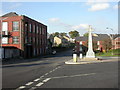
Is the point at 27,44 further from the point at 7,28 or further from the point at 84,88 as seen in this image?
the point at 84,88

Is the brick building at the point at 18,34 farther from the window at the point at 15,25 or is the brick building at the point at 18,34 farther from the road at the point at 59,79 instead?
the road at the point at 59,79

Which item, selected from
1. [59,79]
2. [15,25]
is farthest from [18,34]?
[59,79]

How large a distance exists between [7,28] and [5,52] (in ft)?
40.6

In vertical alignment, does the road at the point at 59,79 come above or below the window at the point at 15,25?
below

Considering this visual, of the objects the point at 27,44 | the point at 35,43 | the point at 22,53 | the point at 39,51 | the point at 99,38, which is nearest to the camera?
the point at 22,53

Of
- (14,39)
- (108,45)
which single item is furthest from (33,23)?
(108,45)

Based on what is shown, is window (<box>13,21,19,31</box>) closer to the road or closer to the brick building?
the brick building

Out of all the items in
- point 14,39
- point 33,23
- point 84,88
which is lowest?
point 84,88

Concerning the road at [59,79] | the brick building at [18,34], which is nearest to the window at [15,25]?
the brick building at [18,34]

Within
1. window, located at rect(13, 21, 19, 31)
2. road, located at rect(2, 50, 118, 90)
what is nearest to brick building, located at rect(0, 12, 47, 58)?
window, located at rect(13, 21, 19, 31)

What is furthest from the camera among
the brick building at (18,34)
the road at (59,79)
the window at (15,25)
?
the window at (15,25)

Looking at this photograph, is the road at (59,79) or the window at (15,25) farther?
the window at (15,25)

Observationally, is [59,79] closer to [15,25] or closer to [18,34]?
[18,34]

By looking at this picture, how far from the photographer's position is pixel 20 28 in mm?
50250
